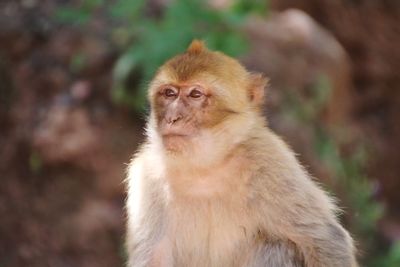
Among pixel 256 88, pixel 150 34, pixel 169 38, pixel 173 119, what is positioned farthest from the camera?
pixel 150 34

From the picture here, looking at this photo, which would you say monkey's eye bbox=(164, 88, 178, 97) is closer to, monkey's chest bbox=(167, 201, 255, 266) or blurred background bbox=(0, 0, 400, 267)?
monkey's chest bbox=(167, 201, 255, 266)

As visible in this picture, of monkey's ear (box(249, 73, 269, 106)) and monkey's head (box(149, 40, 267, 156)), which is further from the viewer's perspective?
monkey's ear (box(249, 73, 269, 106))

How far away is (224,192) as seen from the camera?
584cm

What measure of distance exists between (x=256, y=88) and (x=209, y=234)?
0.91m

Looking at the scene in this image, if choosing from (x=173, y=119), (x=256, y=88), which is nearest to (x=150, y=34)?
(x=256, y=88)

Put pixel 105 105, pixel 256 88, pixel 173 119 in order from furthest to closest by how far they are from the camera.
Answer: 1. pixel 105 105
2. pixel 256 88
3. pixel 173 119

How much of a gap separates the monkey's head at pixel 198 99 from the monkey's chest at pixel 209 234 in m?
0.46

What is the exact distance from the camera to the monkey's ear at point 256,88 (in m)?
6.00

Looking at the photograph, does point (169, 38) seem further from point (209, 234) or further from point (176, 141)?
point (176, 141)

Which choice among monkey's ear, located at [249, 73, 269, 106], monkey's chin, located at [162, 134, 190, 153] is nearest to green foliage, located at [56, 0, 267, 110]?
monkey's ear, located at [249, 73, 269, 106]

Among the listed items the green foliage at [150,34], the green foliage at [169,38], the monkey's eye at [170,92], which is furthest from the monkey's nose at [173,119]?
the green foliage at [169,38]

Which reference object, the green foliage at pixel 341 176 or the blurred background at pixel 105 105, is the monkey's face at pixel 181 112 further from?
the green foliage at pixel 341 176

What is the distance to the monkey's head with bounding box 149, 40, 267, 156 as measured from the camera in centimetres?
556

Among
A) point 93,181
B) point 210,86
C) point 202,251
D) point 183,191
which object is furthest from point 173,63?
point 93,181
